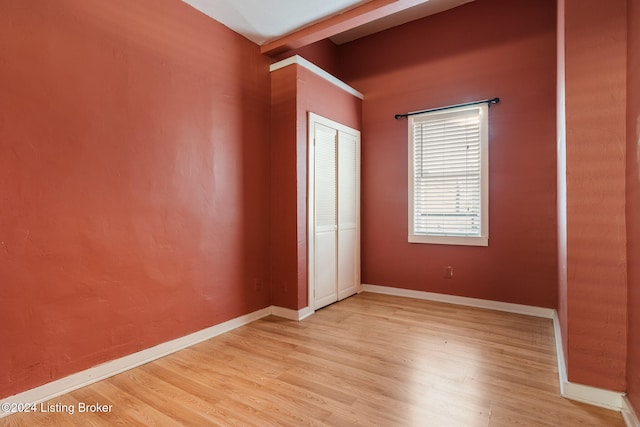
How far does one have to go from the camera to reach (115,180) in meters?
2.35

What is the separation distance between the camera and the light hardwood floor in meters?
1.83

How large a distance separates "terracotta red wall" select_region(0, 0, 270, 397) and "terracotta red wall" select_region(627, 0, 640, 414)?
2951mm

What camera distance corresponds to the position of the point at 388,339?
9.56 feet

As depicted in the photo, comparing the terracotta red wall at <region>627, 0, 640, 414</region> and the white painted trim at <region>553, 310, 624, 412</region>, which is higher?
the terracotta red wall at <region>627, 0, 640, 414</region>

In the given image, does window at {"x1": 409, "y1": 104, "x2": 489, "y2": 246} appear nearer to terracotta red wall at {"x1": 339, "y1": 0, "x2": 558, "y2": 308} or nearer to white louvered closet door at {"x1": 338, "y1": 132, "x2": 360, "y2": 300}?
terracotta red wall at {"x1": 339, "y1": 0, "x2": 558, "y2": 308}

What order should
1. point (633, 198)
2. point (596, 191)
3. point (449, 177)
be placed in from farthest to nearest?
point (449, 177) < point (596, 191) < point (633, 198)

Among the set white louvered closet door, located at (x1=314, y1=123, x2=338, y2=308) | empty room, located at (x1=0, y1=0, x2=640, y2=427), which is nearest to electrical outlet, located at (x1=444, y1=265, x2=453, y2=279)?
empty room, located at (x1=0, y1=0, x2=640, y2=427)

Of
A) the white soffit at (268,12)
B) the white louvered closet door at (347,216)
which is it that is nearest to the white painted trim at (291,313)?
the white louvered closet door at (347,216)

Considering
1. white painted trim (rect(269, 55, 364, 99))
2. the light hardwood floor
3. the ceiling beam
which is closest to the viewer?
the light hardwood floor

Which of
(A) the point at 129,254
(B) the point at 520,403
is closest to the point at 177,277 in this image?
(A) the point at 129,254

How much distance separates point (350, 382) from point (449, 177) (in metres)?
2.77

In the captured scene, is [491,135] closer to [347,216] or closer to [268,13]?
[347,216]

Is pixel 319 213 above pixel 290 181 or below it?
below

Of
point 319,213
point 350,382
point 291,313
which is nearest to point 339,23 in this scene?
point 319,213
